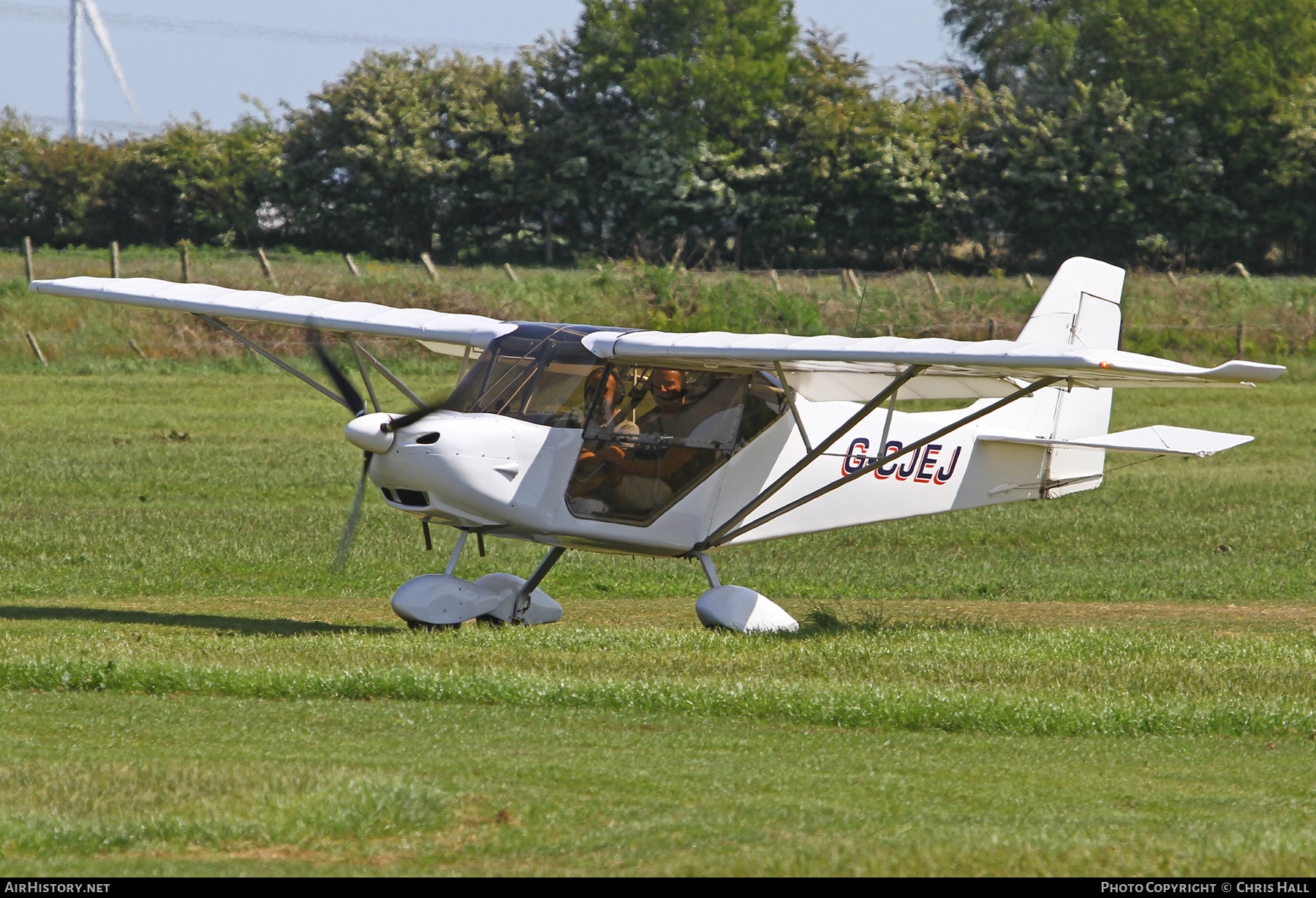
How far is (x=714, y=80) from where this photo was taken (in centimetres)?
6806

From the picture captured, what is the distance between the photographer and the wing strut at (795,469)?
11.6 meters

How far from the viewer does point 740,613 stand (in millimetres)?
12211

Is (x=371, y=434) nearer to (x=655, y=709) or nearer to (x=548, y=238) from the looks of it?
(x=655, y=709)

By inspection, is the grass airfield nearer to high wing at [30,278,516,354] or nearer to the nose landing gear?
the nose landing gear

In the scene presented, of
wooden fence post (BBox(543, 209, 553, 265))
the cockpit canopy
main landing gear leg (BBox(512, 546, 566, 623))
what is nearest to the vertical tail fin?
the cockpit canopy

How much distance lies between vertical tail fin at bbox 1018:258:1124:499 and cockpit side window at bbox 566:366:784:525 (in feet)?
10.5

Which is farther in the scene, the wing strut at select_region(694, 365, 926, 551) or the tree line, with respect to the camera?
the tree line

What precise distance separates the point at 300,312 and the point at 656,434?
12.2 feet

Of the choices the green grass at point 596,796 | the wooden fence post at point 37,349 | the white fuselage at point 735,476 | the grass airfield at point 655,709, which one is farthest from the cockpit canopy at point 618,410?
the wooden fence post at point 37,349

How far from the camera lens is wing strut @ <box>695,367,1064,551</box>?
11.6 meters

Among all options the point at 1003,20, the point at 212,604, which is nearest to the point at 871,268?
the point at 1003,20

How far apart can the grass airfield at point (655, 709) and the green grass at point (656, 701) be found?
33mm

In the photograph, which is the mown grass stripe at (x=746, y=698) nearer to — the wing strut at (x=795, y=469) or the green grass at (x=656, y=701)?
the green grass at (x=656, y=701)
